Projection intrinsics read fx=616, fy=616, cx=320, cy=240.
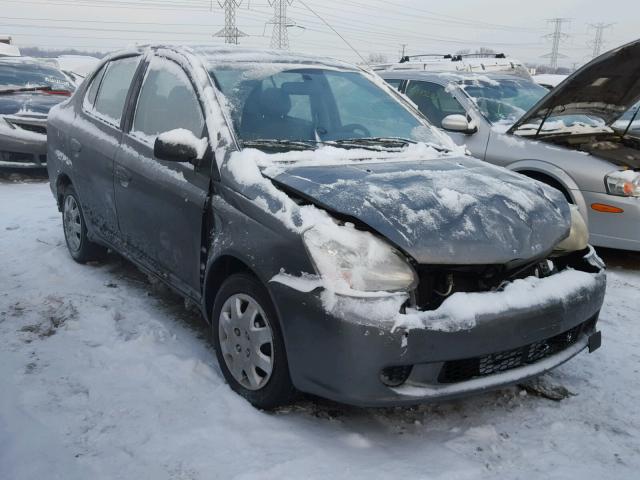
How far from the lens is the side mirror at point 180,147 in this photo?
3.10 meters

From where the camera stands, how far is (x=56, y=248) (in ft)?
17.4

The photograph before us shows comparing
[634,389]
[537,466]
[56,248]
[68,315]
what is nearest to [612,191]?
[634,389]

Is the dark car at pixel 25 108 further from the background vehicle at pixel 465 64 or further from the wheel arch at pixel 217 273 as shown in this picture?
the wheel arch at pixel 217 273

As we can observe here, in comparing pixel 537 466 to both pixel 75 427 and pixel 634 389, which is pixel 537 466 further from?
pixel 75 427

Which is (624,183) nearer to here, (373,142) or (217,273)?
(373,142)

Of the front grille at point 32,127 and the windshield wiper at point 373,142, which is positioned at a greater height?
the windshield wiper at point 373,142

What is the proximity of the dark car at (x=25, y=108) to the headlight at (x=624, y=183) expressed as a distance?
6.84m

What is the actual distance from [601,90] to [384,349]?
402 cm

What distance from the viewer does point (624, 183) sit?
494 centimetres

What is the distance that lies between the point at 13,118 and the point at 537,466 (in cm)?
796

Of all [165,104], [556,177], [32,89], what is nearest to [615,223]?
[556,177]

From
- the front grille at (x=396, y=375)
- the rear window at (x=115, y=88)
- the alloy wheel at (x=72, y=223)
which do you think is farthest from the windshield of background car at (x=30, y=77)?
the front grille at (x=396, y=375)

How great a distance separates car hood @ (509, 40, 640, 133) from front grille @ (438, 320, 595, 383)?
2.64m

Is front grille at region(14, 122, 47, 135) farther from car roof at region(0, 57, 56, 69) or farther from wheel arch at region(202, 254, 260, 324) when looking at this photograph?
wheel arch at region(202, 254, 260, 324)
